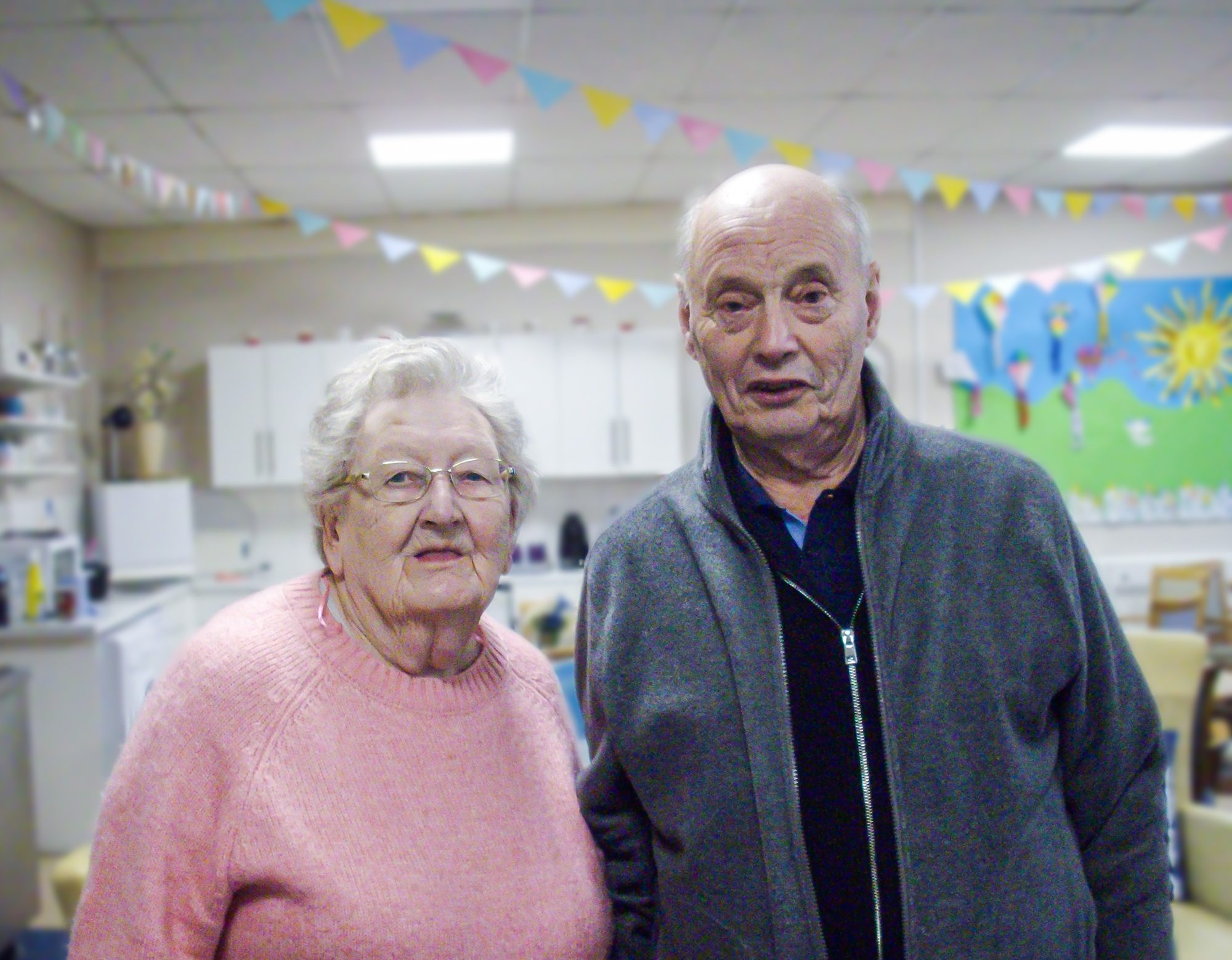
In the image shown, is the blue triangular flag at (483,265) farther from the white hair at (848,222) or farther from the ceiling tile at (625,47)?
the white hair at (848,222)

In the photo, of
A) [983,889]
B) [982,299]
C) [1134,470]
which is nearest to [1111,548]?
[1134,470]

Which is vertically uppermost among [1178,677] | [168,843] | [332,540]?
[332,540]

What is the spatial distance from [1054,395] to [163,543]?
5.00 meters

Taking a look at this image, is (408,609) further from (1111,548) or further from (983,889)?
(1111,548)

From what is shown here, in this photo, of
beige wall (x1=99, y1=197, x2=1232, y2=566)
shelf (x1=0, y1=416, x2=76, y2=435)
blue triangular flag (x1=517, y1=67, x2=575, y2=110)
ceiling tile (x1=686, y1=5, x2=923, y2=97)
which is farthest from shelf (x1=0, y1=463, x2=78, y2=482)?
ceiling tile (x1=686, y1=5, x2=923, y2=97)

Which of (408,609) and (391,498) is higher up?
(391,498)

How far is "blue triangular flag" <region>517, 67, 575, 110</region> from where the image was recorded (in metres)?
2.62

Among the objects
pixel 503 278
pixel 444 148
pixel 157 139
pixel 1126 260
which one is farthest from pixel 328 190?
pixel 1126 260

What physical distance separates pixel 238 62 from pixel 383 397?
8.68 ft

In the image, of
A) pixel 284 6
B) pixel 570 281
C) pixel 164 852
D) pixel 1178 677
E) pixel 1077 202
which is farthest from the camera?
pixel 570 281

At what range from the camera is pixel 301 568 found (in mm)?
5668

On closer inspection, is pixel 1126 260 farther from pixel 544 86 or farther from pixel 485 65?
pixel 485 65

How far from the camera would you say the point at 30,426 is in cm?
414

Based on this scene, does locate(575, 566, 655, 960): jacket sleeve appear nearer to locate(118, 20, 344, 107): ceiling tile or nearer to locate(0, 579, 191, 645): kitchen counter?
locate(118, 20, 344, 107): ceiling tile
